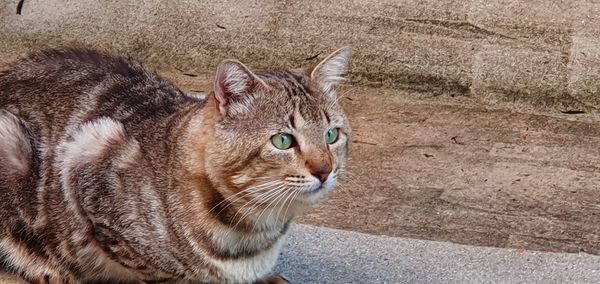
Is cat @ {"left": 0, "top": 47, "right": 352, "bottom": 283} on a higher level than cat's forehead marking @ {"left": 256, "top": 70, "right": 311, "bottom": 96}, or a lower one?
lower

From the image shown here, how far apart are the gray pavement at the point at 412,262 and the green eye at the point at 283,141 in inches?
28.7

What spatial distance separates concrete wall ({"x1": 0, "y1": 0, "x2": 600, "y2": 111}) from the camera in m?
4.72

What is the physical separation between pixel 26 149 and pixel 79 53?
0.47 m

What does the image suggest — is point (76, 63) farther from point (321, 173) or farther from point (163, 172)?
point (321, 173)

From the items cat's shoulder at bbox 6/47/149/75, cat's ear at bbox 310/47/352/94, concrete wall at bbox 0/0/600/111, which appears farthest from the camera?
concrete wall at bbox 0/0/600/111

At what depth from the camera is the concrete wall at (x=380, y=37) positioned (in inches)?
186

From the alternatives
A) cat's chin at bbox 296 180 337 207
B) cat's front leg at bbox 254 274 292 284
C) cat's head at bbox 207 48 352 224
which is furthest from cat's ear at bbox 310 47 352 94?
cat's front leg at bbox 254 274 292 284

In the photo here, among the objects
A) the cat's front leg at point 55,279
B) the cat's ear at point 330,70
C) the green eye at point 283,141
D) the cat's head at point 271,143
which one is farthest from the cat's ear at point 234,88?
the cat's front leg at point 55,279

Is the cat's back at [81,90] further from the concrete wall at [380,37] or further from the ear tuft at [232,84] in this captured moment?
the concrete wall at [380,37]

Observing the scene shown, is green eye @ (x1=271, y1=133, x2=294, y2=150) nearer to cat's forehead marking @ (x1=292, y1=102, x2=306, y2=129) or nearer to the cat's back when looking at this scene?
cat's forehead marking @ (x1=292, y1=102, x2=306, y2=129)

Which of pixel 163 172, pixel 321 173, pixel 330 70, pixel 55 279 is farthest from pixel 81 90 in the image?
pixel 321 173

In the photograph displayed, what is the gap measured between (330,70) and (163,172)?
2.04 feet

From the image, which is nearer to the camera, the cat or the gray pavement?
the cat

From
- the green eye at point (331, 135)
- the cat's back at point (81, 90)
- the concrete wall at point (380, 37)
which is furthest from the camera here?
the concrete wall at point (380, 37)
